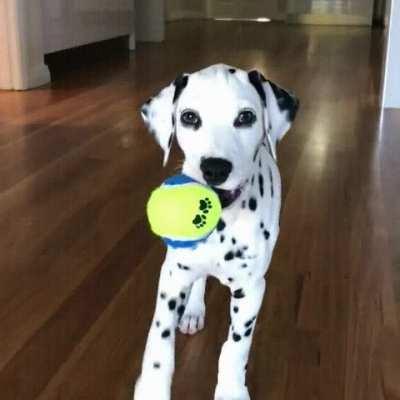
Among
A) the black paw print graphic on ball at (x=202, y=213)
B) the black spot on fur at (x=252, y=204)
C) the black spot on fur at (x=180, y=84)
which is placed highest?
the black spot on fur at (x=180, y=84)

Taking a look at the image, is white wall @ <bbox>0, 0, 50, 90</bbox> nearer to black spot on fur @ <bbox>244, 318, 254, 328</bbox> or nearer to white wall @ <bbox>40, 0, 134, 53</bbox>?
white wall @ <bbox>40, 0, 134, 53</bbox>

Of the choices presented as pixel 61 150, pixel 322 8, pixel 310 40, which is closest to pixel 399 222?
pixel 61 150

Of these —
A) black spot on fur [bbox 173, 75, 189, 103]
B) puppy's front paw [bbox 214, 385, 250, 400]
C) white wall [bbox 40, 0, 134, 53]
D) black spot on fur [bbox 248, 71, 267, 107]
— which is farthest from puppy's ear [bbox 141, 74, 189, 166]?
white wall [bbox 40, 0, 134, 53]

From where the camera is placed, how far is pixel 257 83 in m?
1.26

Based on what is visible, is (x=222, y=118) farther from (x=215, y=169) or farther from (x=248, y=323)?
(x=248, y=323)

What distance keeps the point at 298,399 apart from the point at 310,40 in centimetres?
671

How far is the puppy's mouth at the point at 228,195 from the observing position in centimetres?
124

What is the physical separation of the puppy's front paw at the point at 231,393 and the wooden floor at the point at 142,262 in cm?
5

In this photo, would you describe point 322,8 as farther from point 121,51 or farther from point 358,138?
point 358,138

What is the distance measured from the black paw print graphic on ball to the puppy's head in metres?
0.03

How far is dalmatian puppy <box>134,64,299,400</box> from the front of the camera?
3.94ft

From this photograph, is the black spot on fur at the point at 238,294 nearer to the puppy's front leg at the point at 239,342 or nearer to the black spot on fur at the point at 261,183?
the puppy's front leg at the point at 239,342

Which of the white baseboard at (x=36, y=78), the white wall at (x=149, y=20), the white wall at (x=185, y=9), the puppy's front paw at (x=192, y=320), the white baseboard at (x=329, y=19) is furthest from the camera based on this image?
the white wall at (x=185, y=9)

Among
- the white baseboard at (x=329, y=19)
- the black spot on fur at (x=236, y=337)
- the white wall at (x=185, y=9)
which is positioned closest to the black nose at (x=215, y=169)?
the black spot on fur at (x=236, y=337)
